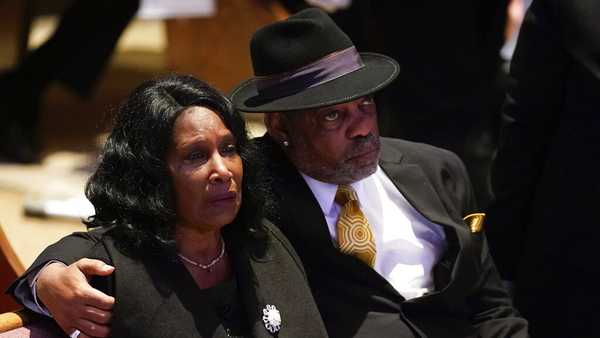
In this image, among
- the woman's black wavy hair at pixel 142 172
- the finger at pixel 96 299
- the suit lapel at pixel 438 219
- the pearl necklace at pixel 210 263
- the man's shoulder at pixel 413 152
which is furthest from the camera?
the man's shoulder at pixel 413 152

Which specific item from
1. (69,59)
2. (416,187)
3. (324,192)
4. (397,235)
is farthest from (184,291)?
(69,59)

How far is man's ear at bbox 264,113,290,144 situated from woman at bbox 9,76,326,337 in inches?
11.0

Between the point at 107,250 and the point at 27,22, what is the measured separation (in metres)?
4.68

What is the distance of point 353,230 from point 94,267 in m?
0.77

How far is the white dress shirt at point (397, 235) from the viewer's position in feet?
10.1

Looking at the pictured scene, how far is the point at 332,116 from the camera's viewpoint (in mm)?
2998

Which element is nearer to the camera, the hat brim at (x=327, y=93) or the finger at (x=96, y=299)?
the finger at (x=96, y=299)

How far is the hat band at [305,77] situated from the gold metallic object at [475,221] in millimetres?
531

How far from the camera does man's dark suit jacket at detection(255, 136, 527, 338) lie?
9.82 feet

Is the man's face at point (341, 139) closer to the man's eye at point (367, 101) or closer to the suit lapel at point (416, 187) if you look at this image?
the man's eye at point (367, 101)

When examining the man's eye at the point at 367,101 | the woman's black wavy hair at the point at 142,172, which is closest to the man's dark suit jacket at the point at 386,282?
the man's eye at the point at 367,101

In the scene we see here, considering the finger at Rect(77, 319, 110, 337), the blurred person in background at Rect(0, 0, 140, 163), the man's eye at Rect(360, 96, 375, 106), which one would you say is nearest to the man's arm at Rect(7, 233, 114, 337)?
the finger at Rect(77, 319, 110, 337)

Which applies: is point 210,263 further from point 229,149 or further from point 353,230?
point 353,230

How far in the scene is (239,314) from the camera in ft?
8.95
